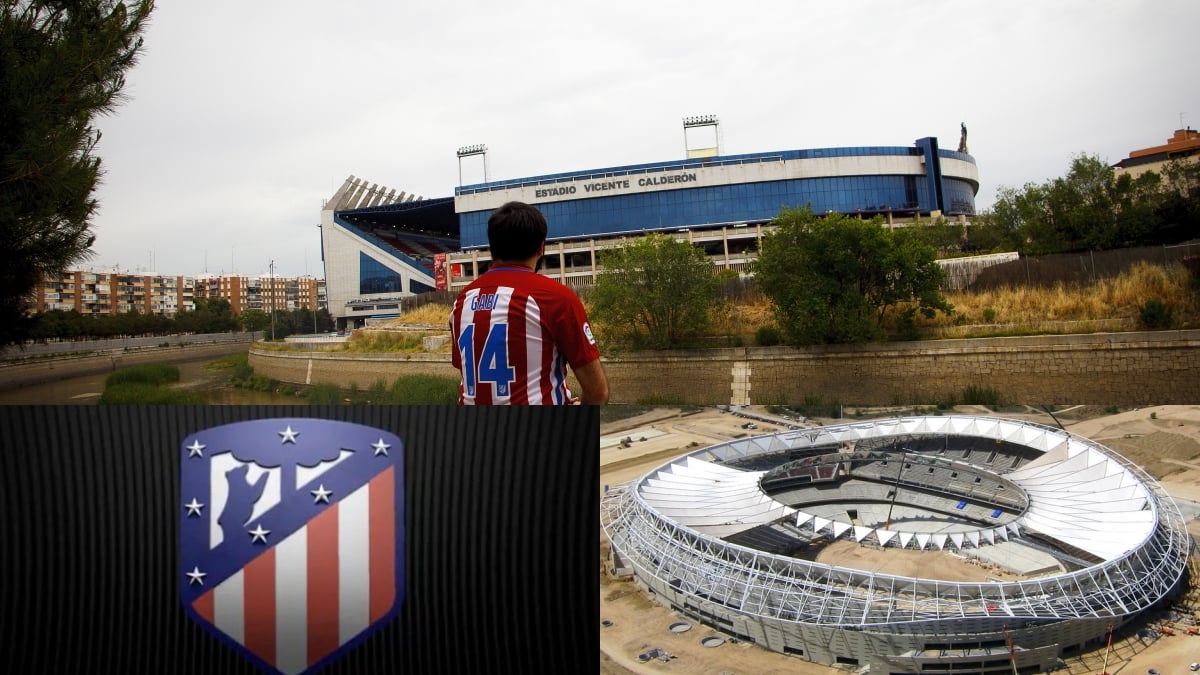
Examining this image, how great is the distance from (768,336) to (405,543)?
458 inches

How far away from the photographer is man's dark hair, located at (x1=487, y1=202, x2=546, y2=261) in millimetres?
1621

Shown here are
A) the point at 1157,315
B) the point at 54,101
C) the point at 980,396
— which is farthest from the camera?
the point at 980,396

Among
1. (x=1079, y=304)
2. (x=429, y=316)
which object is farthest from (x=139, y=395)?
(x=429, y=316)

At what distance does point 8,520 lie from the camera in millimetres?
1610

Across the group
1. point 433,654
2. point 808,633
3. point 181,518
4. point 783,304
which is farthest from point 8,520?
point 783,304

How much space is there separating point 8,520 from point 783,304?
34.0ft

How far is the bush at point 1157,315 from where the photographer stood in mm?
5770

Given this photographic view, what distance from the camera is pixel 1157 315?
5.82 metres

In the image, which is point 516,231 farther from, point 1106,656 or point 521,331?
point 1106,656

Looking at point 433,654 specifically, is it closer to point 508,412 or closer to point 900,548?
point 508,412

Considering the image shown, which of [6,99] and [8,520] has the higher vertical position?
[6,99]

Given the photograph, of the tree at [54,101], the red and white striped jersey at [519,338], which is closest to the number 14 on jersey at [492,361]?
the red and white striped jersey at [519,338]

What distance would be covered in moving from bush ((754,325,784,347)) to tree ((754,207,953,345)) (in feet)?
2.32

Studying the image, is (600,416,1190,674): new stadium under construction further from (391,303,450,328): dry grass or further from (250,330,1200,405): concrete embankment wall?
(391,303,450,328): dry grass
